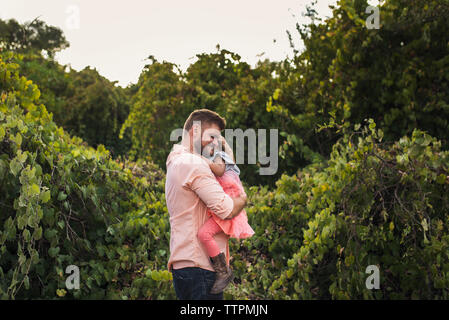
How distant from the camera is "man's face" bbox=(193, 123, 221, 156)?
2.23 meters

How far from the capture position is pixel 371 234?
122 inches

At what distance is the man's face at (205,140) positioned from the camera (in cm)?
223

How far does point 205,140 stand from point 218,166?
15 centimetres

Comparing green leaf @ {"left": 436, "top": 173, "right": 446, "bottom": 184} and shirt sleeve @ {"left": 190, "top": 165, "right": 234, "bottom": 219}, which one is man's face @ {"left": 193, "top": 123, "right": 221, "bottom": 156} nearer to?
shirt sleeve @ {"left": 190, "top": 165, "right": 234, "bottom": 219}

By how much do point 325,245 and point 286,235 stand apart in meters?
0.68

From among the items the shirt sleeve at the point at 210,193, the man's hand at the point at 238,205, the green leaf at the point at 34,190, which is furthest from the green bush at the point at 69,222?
the man's hand at the point at 238,205

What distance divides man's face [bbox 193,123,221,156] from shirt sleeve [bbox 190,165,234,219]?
18cm

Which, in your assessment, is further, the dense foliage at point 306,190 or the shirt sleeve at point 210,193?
the dense foliage at point 306,190

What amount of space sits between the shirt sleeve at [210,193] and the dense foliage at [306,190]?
1.10 meters

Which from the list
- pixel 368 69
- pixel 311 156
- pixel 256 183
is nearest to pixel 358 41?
pixel 368 69

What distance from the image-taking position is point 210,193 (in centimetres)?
204

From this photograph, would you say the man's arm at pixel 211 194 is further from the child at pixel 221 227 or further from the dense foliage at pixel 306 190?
the dense foliage at pixel 306 190

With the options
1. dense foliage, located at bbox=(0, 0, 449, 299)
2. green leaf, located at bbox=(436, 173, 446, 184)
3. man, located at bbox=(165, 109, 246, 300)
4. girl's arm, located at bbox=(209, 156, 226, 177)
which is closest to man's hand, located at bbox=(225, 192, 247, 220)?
man, located at bbox=(165, 109, 246, 300)
